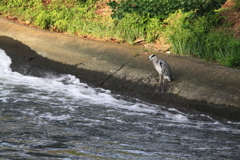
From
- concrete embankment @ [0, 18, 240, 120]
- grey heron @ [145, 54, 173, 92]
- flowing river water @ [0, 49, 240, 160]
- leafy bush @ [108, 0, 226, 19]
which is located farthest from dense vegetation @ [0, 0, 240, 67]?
flowing river water @ [0, 49, 240, 160]

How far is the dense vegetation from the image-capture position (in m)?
8.21

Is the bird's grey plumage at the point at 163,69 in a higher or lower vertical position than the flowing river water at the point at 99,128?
higher

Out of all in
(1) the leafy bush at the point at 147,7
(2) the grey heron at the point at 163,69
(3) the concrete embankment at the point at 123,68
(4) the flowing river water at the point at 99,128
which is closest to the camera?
(4) the flowing river water at the point at 99,128

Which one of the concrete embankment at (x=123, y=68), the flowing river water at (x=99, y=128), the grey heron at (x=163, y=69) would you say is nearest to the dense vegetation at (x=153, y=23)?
the concrete embankment at (x=123, y=68)

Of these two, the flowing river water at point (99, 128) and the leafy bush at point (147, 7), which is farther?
the leafy bush at point (147, 7)

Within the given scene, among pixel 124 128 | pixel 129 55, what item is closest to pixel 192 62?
pixel 129 55

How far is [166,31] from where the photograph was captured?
9.50 metres

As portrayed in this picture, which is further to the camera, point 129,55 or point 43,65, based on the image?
point 43,65

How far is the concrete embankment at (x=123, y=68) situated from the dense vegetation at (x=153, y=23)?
1.61 ft

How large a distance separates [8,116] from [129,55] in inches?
138

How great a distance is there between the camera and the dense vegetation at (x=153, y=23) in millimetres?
8211

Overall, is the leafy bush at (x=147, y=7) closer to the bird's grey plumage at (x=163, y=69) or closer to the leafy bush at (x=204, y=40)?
the leafy bush at (x=204, y=40)

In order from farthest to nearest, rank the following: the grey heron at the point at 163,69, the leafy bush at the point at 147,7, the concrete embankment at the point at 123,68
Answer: the leafy bush at the point at 147,7 → the grey heron at the point at 163,69 → the concrete embankment at the point at 123,68

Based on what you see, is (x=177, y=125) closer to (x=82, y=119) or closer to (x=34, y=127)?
(x=82, y=119)
